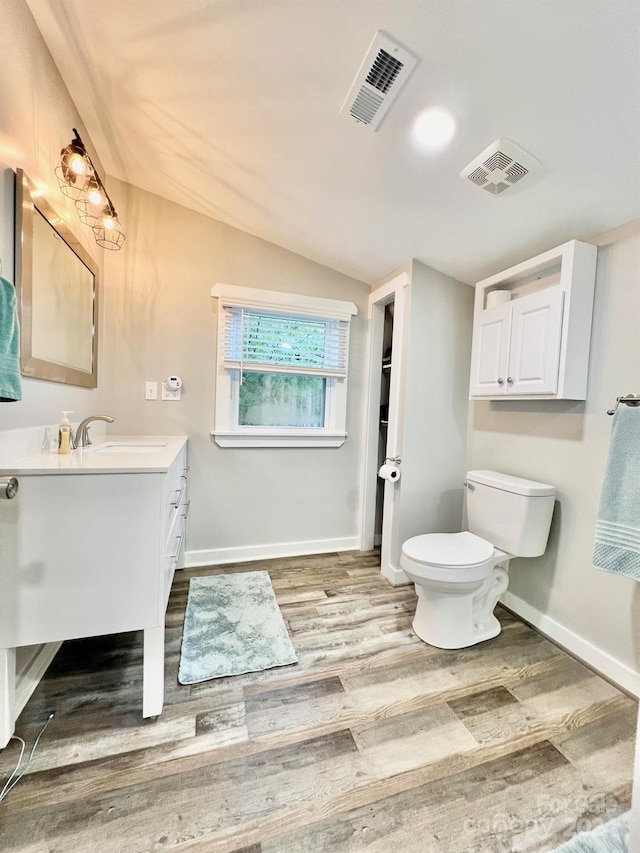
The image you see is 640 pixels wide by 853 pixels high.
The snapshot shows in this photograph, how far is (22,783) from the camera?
103 cm

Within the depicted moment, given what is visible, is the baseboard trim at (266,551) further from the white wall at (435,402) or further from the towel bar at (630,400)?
the towel bar at (630,400)

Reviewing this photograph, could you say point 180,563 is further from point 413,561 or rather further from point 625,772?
point 625,772

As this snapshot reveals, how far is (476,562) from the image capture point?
163cm

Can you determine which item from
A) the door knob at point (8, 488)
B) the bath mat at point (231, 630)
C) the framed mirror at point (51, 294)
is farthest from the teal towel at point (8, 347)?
the bath mat at point (231, 630)

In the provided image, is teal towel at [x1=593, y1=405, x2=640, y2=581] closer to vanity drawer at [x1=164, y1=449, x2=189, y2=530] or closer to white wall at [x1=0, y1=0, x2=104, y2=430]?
vanity drawer at [x1=164, y1=449, x2=189, y2=530]

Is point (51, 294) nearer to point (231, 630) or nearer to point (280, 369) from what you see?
point (280, 369)

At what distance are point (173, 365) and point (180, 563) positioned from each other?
134 cm

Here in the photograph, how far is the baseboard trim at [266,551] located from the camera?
243cm

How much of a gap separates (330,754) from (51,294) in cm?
207

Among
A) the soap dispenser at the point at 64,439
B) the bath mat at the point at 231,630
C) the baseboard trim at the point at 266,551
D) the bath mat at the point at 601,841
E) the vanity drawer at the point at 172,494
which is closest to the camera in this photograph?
the bath mat at the point at 601,841

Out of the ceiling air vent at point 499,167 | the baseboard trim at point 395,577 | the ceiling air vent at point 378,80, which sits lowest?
the baseboard trim at point 395,577

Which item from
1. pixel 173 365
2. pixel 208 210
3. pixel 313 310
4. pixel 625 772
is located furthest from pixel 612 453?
pixel 208 210

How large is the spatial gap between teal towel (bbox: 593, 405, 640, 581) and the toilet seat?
18.6 inches

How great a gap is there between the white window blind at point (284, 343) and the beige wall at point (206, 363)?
12 cm
